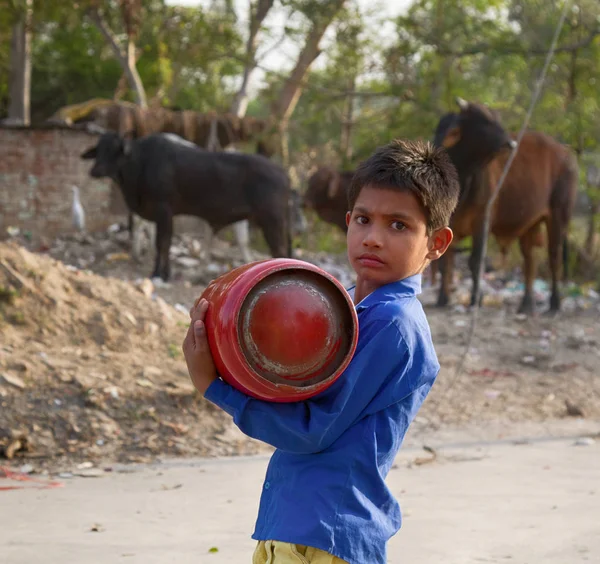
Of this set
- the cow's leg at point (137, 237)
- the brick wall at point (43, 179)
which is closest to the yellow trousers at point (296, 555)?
the cow's leg at point (137, 237)

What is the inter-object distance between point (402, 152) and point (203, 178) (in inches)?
376

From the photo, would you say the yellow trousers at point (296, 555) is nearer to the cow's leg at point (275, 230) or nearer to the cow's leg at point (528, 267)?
the cow's leg at point (528, 267)

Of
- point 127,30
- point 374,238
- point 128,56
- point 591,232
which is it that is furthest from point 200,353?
point 128,56

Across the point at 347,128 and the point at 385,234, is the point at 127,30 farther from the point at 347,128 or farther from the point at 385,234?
the point at 385,234

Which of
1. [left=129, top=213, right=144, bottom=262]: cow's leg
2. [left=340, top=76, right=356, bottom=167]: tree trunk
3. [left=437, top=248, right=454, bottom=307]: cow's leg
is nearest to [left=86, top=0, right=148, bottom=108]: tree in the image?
[left=340, top=76, right=356, bottom=167]: tree trunk

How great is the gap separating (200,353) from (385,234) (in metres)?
0.44

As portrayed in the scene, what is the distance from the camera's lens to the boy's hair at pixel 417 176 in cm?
194

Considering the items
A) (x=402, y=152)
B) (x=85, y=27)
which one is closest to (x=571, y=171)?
(x=402, y=152)

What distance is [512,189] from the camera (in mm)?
10477

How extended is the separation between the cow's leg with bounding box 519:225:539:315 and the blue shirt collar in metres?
8.72

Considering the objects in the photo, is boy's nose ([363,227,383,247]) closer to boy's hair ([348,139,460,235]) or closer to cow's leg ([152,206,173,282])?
boy's hair ([348,139,460,235])

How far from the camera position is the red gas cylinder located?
67.4 inches

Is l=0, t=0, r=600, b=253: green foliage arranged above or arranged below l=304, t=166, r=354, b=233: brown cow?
above

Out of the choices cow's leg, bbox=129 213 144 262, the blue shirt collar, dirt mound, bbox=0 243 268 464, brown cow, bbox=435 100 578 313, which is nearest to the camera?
the blue shirt collar
